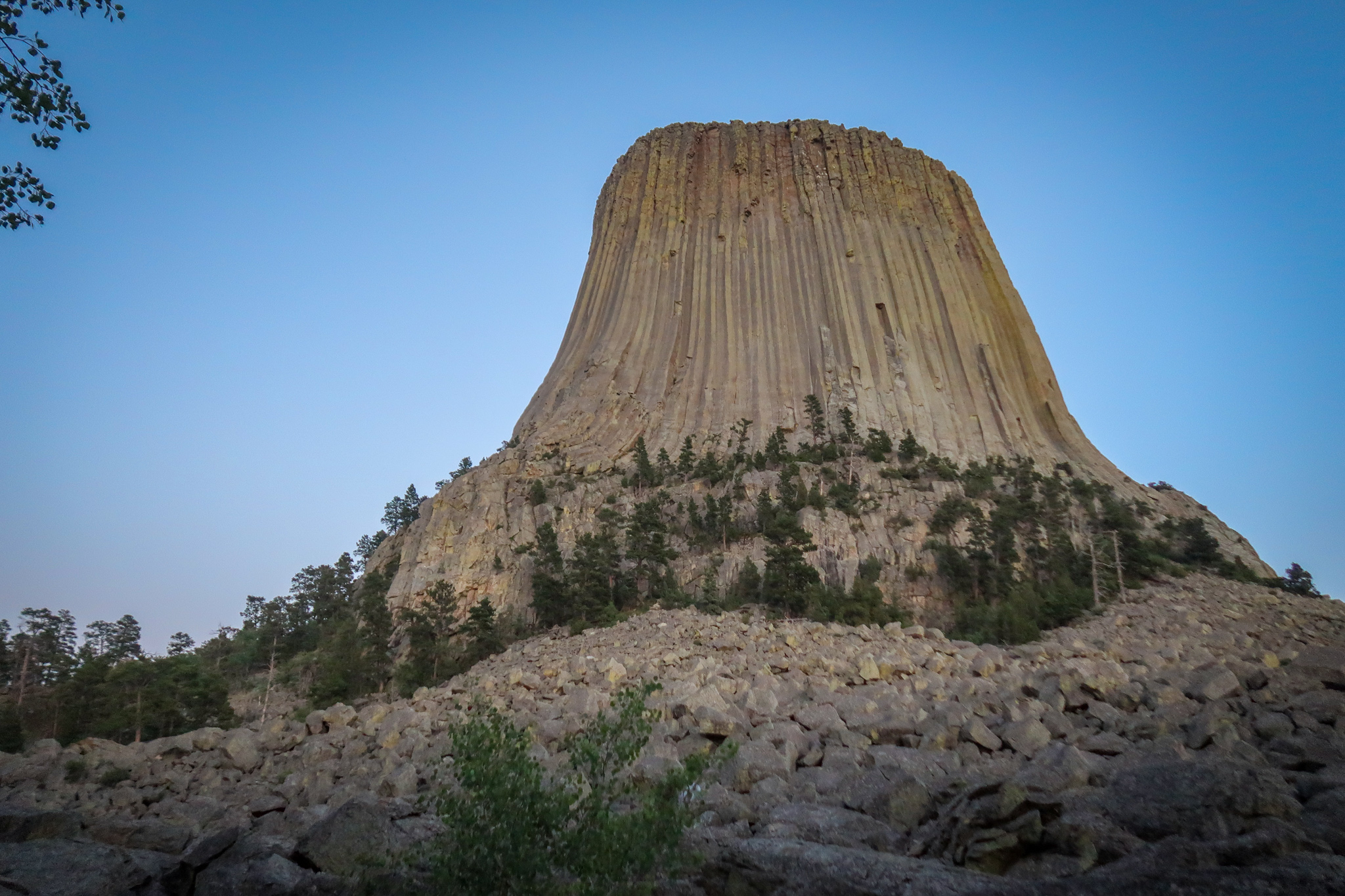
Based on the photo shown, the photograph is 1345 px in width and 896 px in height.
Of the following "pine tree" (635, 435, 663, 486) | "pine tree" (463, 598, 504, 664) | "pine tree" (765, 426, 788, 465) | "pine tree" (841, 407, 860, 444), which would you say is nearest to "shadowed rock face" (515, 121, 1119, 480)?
"pine tree" (841, 407, 860, 444)

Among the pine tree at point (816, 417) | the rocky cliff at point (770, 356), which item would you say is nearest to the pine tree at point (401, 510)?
the rocky cliff at point (770, 356)

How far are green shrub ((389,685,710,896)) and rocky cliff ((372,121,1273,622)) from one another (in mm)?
23380

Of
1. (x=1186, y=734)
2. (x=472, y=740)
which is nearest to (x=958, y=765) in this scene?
(x=1186, y=734)

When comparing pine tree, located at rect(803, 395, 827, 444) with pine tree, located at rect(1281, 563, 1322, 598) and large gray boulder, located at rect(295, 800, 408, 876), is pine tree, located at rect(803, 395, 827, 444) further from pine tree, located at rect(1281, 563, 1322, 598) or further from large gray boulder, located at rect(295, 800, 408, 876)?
large gray boulder, located at rect(295, 800, 408, 876)

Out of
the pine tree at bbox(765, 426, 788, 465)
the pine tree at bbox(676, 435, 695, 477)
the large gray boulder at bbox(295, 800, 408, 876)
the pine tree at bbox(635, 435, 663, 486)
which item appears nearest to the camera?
the large gray boulder at bbox(295, 800, 408, 876)

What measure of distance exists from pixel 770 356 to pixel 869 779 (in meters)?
39.9

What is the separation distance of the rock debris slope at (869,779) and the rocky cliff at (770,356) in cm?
1794

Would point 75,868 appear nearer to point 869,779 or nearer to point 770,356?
point 869,779

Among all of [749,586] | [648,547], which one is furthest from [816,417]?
[749,586]

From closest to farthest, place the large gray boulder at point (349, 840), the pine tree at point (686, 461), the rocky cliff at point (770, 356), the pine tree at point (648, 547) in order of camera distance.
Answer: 1. the large gray boulder at point (349, 840)
2. the pine tree at point (648, 547)
3. the rocky cliff at point (770, 356)
4. the pine tree at point (686, 461)

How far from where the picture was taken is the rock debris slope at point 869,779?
4.24m

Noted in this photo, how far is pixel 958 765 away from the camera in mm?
6461

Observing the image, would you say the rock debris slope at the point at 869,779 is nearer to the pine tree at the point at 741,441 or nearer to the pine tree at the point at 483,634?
the pine tree at the point at 483,634

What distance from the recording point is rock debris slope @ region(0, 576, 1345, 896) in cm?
424
